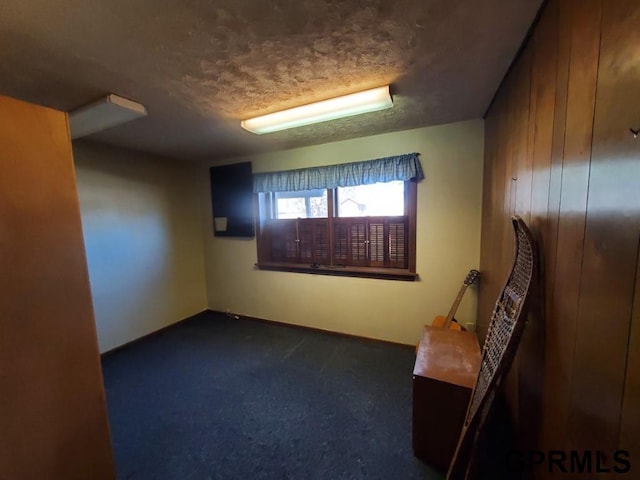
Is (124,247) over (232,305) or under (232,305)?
over

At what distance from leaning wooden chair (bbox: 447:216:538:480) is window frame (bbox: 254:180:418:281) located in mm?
1461

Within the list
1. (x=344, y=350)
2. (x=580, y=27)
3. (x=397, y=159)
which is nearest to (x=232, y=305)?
(x=344, y=350)

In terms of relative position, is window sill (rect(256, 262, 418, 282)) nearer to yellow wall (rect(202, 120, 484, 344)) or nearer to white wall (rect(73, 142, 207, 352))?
yellow wall (rect(202, 120, 484, 344))

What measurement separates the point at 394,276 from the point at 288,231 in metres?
1.51

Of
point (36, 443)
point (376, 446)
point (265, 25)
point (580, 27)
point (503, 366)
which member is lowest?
point (376, 446)

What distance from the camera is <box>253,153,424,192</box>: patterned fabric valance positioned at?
2652mm

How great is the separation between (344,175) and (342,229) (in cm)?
64

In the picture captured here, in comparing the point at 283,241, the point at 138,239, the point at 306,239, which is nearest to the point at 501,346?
the point at 306,239

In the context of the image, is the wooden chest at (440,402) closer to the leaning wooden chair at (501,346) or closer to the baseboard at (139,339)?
the leaning wooden chair at (501,346)

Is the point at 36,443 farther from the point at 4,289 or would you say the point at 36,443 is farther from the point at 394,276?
the point at 394,276

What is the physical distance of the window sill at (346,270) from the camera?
9.31 ft

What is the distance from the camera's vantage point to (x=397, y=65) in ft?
4.93

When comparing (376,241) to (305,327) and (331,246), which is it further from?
(305,327)

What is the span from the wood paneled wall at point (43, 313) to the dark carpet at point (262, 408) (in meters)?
0.70
